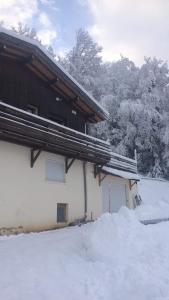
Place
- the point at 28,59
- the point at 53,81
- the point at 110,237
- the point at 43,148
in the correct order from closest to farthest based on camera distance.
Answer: the point at 110,237, the point at 43,148, the point at 28,59, the point at 53,81

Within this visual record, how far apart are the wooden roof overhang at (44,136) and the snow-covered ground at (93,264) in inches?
137

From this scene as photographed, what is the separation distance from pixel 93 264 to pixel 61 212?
→ 7206mm

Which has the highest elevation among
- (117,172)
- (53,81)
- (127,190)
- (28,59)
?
(28,59)

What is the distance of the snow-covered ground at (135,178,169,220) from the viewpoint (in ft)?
71.9

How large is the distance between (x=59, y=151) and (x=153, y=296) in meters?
8.89

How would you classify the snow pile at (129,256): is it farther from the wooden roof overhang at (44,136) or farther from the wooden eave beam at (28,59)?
the wooden eave beam at (28,59)

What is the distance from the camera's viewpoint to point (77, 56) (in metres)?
43.6

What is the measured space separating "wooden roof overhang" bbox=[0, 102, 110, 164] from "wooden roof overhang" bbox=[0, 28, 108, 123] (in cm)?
227

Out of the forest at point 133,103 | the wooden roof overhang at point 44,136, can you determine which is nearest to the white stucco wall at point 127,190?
the wooden roof overhang at point 44,136

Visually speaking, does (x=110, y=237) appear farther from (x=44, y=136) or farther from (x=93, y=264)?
(x=44, y=136)

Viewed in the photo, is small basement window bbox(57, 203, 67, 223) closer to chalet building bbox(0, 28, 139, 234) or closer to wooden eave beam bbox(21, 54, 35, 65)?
chalet building bbox(0, 28, 139, 234)

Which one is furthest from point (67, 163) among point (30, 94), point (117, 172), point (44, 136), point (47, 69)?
point (117, 172)

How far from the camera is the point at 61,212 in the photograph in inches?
595

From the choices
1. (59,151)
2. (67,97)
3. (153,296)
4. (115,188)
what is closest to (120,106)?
(115,188)
